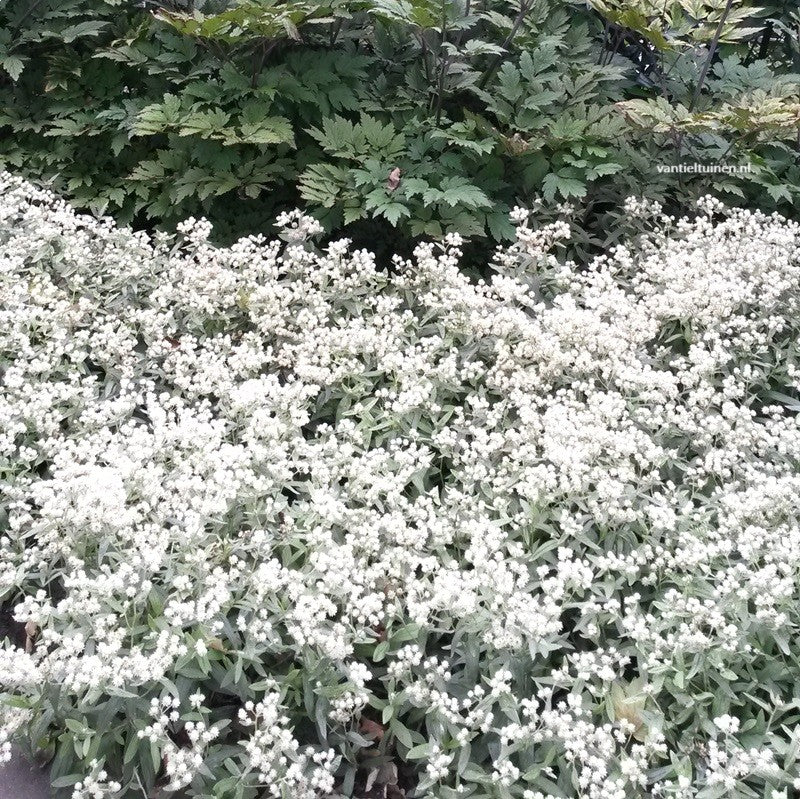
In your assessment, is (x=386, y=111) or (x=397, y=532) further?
(x=386, y=111)

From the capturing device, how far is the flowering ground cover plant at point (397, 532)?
2.44 meters

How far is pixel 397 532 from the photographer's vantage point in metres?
2.92

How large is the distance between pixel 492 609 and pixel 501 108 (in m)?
3.61

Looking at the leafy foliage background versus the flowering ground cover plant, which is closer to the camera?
the flowering ground cover plant

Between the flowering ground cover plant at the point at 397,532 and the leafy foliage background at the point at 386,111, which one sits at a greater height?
the leafy foliage background at the point at 386,111

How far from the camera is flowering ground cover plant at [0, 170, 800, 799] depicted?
2.44 m

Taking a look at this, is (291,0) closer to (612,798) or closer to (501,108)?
(501,108)

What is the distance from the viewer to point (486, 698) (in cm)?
249

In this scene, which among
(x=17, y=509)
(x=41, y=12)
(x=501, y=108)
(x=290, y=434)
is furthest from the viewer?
(x=41, y=12)

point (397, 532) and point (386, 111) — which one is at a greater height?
point (386, 111)

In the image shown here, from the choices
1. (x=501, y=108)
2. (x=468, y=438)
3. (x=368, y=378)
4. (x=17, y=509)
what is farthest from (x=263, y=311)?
(x=501, y=108)

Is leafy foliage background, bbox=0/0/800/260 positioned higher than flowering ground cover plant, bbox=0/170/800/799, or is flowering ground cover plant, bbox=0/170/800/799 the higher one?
leafy foliage background, bbox=0/0/800/260

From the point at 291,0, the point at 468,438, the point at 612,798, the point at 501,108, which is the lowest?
the point at 468,438

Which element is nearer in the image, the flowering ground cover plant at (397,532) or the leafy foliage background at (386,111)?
the flowering ground cover plant at (397,532)
